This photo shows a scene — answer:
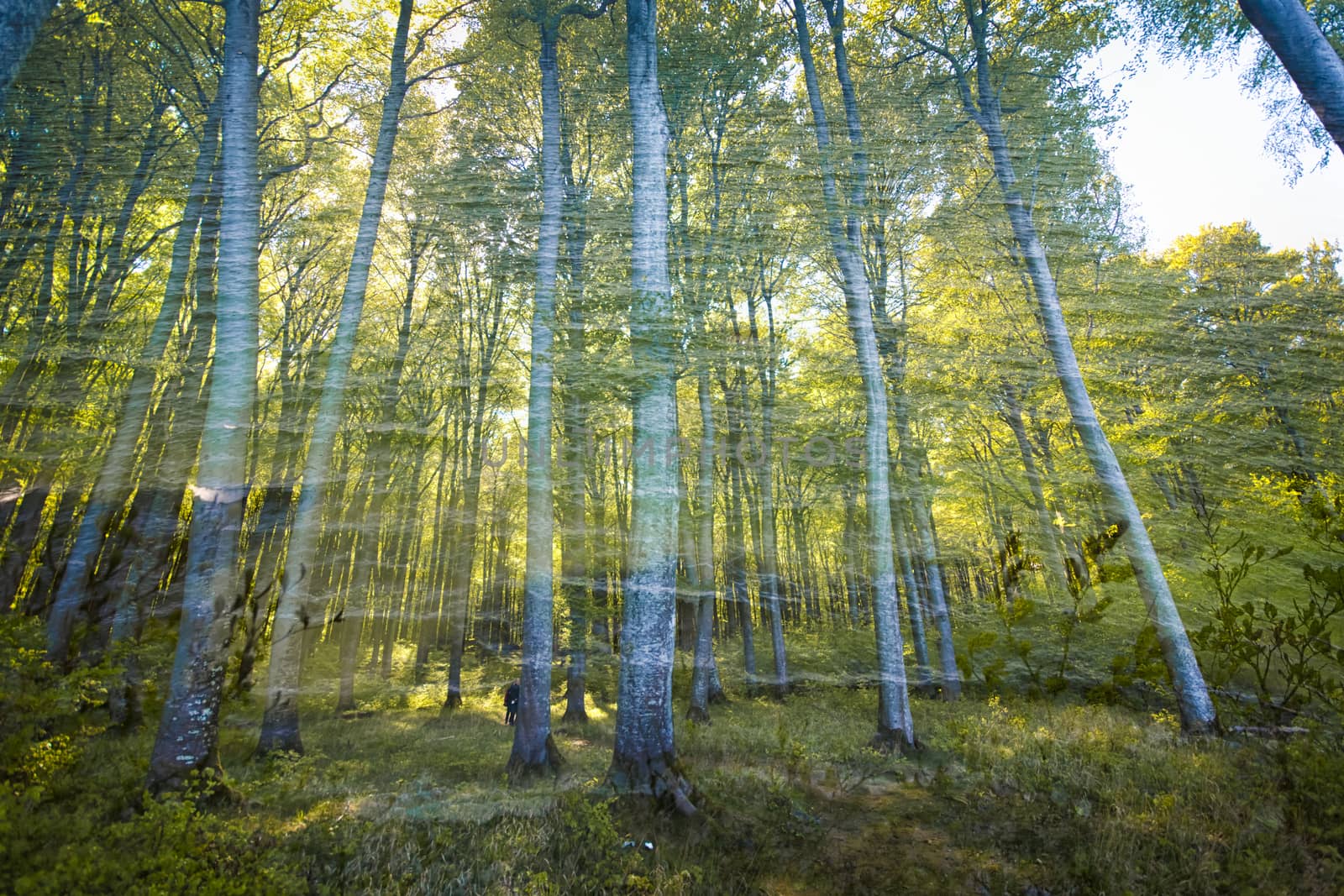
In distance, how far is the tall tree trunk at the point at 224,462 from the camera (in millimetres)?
4812

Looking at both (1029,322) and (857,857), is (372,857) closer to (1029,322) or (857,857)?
(857,857)

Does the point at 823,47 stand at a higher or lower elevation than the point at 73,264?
higher

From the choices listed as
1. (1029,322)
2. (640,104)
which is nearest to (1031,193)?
(1029,322)

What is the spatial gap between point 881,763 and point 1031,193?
11535mm

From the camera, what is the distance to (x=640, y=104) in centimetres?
705

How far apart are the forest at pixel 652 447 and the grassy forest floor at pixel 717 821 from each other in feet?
0.16

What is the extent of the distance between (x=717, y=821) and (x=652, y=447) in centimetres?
377

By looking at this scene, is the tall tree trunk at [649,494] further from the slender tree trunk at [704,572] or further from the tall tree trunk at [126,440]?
the tall tree trunk at [126,440]

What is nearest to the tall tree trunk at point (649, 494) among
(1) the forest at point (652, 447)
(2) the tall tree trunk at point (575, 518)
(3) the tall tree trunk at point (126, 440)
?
(1) the forest at point (652, 447)

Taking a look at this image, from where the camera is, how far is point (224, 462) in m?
5.44

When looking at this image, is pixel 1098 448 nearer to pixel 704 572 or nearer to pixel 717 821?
pixel 704 572

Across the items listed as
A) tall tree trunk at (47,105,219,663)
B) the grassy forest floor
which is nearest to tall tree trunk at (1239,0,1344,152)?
the grassy forest floor

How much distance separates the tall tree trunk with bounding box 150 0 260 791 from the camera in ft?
15.8

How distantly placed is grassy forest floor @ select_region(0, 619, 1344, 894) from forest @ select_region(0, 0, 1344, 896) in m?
0.05
